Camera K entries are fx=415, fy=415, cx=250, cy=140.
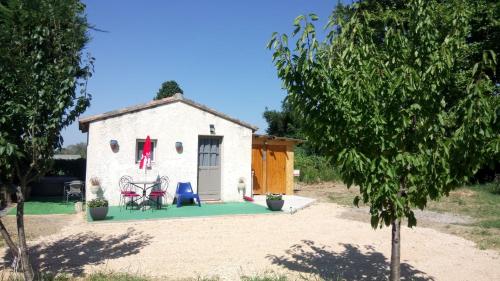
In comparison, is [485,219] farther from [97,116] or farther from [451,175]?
[97,116]

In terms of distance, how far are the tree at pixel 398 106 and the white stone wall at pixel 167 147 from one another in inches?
389

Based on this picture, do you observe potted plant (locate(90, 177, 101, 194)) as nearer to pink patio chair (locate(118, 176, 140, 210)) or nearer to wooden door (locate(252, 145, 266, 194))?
pink patio chair (locate(118, 176, 140, 210))

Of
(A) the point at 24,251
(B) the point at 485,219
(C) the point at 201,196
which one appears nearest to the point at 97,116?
(C) the point at 201,196

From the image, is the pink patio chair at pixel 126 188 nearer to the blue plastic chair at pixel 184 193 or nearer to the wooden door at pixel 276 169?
the blue plastic chair at pixel 184 193

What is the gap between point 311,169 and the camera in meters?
24.8

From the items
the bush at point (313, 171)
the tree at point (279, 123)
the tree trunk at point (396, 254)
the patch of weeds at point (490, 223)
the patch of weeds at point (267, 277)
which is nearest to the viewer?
the tree trunk at point (396, 254)

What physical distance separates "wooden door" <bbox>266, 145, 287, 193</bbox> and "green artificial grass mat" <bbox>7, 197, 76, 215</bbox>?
792cm

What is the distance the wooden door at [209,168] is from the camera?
587 inches

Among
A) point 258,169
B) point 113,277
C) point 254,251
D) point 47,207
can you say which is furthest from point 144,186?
point 113,277

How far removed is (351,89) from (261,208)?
9596 mm

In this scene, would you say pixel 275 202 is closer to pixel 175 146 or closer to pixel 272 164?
pixel 175 146

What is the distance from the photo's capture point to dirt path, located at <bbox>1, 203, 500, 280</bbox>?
21.8 ft

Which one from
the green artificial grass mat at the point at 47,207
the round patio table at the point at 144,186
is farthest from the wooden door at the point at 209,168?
the green artificial grass mat at the point at 47,207

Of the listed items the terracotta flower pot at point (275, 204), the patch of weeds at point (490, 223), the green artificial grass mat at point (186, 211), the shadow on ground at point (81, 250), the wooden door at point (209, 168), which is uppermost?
the wooden door at point (209, 168)
